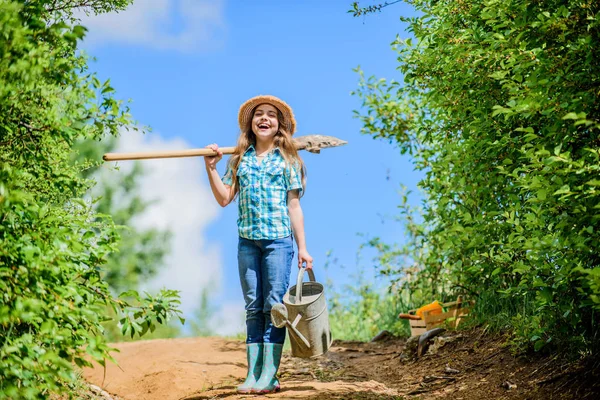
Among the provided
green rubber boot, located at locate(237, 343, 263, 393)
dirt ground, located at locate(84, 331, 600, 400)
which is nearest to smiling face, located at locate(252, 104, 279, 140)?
green rubber boot, located at locate(237, 343, 263, 393)

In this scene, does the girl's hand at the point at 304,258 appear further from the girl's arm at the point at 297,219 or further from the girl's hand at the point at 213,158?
the girl's hand at the point at 213,158

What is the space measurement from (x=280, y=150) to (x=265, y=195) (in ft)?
1.44

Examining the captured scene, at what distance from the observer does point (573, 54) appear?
4.18 m

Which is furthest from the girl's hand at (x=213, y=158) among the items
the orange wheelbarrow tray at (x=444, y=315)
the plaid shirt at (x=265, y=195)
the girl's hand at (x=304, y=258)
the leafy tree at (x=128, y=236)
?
the leafy tree at (x=128, y=236)

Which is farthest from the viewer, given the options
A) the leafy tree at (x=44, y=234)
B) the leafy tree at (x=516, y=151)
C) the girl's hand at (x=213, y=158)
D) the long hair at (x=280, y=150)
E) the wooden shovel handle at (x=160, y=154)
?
the long hair at (x=280, y=150)

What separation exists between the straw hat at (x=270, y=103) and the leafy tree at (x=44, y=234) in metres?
1.87

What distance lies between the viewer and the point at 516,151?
5648 millimetres

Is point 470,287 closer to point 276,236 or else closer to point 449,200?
point 449,200

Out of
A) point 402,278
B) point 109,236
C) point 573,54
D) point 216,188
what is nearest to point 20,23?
point 109,236

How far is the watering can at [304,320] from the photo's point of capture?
5102 mm

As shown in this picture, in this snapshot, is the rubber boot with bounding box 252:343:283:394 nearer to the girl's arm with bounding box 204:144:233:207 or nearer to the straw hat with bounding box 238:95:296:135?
the girl's arm with bounding box 204:144:233:207

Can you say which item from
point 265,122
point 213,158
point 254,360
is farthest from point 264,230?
point 254,360

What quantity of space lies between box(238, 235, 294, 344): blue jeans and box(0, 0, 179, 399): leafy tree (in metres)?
1.55

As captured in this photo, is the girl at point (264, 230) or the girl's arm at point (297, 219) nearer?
the girl at point (264, 230)
